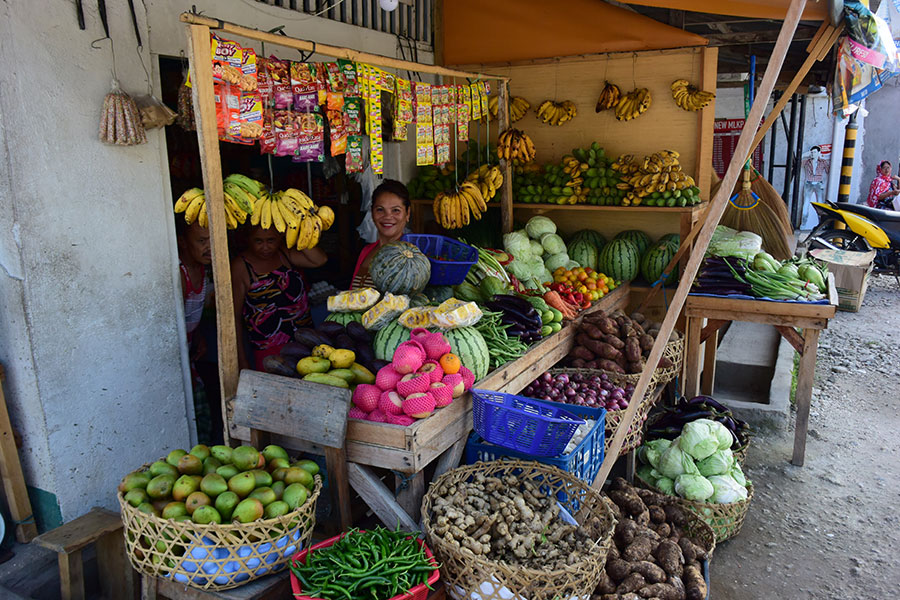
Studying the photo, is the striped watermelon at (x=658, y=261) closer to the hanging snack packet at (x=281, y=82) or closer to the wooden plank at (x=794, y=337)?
the wooden plank at (x=794, y=337)

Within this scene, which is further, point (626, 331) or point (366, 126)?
point (626, 331)

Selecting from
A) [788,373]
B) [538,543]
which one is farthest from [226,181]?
[788,373]

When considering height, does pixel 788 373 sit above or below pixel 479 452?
below

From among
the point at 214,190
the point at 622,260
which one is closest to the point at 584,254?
the point at 622,260

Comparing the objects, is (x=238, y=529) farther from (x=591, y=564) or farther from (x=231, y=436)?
(x=591, y=564)

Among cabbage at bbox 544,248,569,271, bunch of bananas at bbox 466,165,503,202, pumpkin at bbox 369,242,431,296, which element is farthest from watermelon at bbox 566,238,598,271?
pumpkin at bbox 369,242,431,296

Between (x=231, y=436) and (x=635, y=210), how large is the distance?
4.15m

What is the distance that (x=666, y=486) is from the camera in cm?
393

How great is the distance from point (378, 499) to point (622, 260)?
12.9ft

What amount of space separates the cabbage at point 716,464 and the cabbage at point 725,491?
0.05 m

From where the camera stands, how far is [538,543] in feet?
8.78

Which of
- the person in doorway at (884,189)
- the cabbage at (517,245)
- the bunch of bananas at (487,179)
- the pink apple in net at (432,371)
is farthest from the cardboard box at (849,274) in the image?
the pink apple in net at (432,371)

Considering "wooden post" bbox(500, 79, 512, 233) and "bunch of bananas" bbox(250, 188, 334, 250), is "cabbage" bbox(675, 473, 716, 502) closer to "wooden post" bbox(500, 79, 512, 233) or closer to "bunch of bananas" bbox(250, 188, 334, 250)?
"bunch of bananas" bbox(250, 188, 334, 250)

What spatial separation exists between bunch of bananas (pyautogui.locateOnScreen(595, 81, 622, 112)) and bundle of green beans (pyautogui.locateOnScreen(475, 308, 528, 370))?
2983 millimetres
